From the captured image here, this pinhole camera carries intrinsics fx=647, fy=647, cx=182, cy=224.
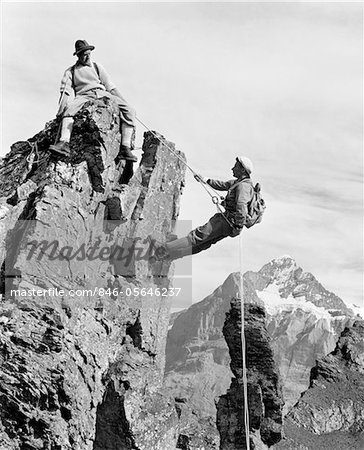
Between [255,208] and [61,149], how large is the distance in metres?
6.88

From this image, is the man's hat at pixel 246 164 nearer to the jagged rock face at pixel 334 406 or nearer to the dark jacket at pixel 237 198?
the dark jacket at pixel 237 198

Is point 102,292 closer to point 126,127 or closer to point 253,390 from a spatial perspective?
point 126,127

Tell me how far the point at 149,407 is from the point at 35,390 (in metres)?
4.60

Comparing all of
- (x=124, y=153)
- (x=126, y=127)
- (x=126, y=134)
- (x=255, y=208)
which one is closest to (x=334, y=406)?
(x=255, y=208)

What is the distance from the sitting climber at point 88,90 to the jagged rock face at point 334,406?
147ft

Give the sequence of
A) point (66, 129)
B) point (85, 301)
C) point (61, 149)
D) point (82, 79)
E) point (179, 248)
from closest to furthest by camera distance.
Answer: point (85, 301)
point (61, 149)
point (66, 129)
point (179, 248)
point (82, 79)

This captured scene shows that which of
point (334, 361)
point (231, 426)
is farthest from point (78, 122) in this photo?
point (334, 361)

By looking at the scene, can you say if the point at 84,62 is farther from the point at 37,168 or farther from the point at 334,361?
the point at 334,361

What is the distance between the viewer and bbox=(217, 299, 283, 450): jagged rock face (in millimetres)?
49938

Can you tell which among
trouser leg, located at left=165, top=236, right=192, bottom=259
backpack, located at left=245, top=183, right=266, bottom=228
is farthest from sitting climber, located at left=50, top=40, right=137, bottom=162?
backpack, located at left=245, top=183, right=266, bottom=228

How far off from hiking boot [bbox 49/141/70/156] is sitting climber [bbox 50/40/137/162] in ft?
2.58

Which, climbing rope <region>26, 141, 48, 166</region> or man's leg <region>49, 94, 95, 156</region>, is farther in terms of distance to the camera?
climbing rope <region>26, 141, 48, 166</region>

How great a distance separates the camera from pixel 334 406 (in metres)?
78.8

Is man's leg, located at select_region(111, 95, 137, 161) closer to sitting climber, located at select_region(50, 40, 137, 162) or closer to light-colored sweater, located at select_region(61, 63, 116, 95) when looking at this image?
sitting climber, located at select_region(50, 40, 137, 162)
